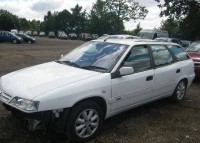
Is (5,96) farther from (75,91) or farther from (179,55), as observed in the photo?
(179,55)

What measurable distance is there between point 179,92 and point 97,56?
8.72 ft

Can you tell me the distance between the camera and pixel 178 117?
6.21 metres

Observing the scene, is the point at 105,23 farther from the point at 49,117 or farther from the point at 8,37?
the point at 49,117

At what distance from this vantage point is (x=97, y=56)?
557 cm

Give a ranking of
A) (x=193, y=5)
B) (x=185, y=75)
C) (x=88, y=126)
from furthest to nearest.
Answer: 1. (x=193, y=5)
2. (x=185, y=75)
3. (x=88, y=126)

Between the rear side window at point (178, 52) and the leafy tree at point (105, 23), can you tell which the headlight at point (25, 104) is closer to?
the rear side window at point (178, 52)

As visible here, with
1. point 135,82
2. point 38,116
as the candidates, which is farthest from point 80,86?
point 135,82

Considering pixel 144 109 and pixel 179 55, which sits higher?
pixel 179 55

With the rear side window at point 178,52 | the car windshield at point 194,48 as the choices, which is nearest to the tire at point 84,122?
the rear side window at point 178,52

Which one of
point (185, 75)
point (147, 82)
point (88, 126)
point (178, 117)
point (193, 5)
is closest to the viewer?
point (88, 126)

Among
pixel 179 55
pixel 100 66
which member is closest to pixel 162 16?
pixel 179 55

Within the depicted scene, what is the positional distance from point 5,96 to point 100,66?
1.67m

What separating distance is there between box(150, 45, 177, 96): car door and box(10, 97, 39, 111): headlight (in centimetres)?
278

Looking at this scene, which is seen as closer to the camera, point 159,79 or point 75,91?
point 75,91
